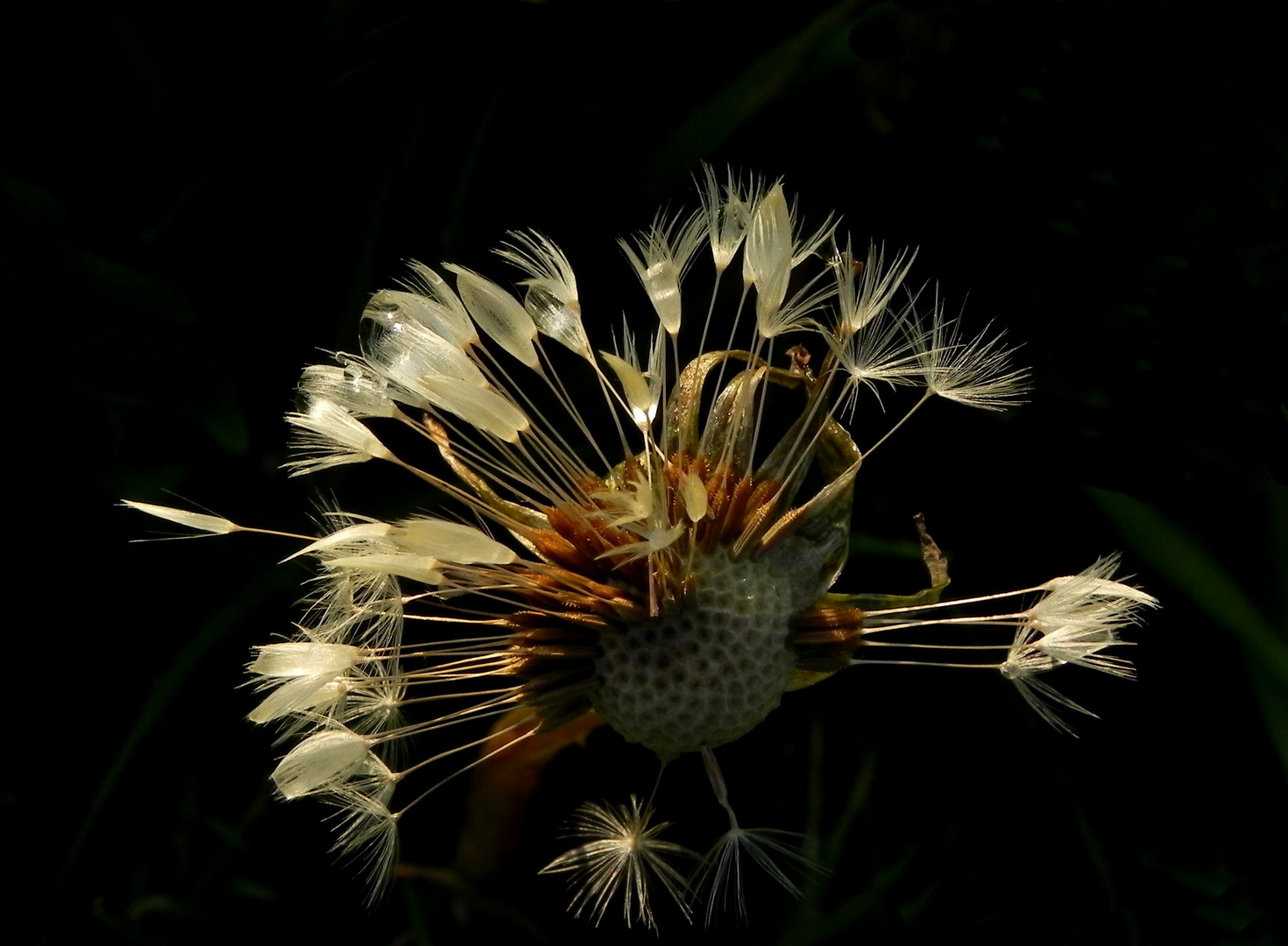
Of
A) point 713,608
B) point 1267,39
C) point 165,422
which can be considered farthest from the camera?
point 165,422

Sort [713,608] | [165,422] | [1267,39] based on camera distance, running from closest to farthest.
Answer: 1. [713,608]
2. [1267,39]
3. [165,422]

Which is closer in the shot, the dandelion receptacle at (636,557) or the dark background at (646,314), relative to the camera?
the dandelion receptacle at (636,557)

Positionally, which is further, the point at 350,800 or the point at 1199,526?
the point at 1199,526

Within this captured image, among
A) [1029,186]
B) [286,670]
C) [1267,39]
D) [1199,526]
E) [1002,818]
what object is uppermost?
[1267,39]

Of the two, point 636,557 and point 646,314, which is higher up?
point 646,314

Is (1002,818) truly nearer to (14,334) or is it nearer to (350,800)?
(350,800)

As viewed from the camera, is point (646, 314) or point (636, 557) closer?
point (636, 557)

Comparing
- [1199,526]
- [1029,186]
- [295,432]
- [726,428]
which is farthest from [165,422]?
[1199,526]

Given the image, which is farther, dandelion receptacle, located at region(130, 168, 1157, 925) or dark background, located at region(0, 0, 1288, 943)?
dark background, located at region(0, 0, 1288, 943)
